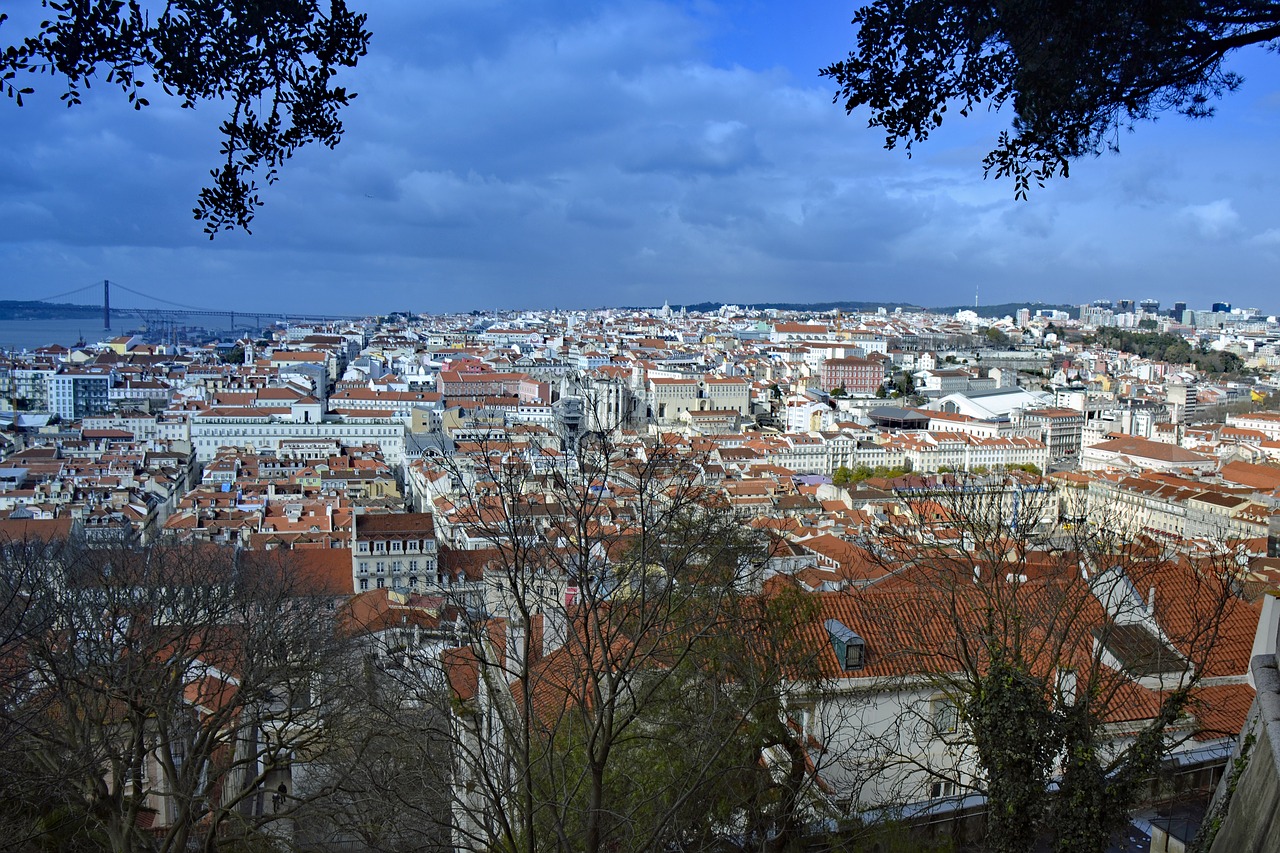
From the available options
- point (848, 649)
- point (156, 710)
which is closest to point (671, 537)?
point (848, 649)

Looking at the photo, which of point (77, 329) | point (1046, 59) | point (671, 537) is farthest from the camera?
point (77, 329)

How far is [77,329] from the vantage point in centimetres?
11094

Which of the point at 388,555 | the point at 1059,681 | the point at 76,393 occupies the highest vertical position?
the point at 1059,681

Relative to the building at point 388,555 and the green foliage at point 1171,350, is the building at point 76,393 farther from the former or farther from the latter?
→ the green foliage at point 1171,350

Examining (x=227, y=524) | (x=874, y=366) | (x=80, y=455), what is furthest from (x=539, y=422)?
(x=874, y=366)

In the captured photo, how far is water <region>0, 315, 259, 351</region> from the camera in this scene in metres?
87.5

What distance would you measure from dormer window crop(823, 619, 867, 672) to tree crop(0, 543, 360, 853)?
2468 mm

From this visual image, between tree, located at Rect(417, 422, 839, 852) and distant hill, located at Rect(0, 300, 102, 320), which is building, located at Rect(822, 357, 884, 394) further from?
distant hill, located at Rect(0, 300, 102, 320)

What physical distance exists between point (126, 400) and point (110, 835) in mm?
41464

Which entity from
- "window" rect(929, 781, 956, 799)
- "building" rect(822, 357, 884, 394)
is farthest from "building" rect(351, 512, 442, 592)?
"building" rect(822, 357, 884, 394)

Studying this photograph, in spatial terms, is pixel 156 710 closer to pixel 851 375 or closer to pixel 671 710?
pixel 671 710

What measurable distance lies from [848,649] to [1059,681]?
107 cm

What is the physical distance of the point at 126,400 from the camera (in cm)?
4069

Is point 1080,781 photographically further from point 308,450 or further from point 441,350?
point 441,350
